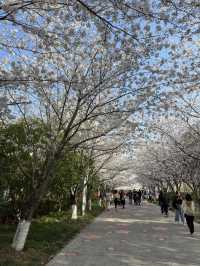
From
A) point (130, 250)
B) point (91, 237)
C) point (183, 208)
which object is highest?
point (183, 208)

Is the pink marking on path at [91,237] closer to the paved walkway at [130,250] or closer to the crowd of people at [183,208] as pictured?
the paved walkway at [130,250]

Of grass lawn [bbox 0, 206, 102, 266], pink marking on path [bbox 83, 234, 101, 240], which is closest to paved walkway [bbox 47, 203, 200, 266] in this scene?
pink marking on path [bbox 83, 234, 101, 240]

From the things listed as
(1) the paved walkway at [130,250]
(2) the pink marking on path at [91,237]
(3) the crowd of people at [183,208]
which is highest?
(3) the crowd of people at [183,208]

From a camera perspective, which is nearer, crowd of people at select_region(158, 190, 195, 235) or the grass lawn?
the grass lawn

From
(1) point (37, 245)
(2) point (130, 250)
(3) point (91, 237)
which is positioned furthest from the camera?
(3) point (91, 237)

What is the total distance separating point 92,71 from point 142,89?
1.49 m

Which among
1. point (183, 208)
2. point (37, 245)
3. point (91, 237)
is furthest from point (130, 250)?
point (183, 208)

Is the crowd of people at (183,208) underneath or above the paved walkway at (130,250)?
above

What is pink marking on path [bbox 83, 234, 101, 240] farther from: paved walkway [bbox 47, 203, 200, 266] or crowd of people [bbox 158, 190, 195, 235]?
crowd of people [bbox 158, 190, 195, 235]

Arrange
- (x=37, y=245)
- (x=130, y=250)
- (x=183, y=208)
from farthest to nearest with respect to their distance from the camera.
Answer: (x=183, y=208)
(x=37, y=245)
(x=130, y=250)

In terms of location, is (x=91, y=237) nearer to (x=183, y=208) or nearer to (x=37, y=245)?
(x=37, y=245)

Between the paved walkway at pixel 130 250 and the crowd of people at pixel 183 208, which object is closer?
the paved walkway at pixel 130 250

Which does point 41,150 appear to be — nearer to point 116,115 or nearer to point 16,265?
point 116,115

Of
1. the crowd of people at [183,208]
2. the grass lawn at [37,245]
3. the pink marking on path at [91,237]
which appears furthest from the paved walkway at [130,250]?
the crowd of people at [183,208]
